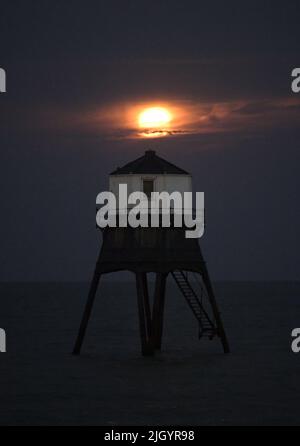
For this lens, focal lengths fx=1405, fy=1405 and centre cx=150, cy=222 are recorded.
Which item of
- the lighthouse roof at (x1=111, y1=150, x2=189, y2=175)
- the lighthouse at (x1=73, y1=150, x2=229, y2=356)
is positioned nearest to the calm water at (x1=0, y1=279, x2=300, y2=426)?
the lighthouse at (x1=73, y1=150, x2=229, y2=356)

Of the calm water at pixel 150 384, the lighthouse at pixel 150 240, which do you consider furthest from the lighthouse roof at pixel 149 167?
the calm water at pixel 150 384

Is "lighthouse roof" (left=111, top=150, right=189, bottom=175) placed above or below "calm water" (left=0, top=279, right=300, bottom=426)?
above

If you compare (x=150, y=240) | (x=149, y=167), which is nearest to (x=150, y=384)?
(x=150, y=240)

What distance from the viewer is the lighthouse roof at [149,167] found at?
60.6 meters

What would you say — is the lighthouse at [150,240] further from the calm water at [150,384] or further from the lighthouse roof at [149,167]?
the calm water at [150,384]

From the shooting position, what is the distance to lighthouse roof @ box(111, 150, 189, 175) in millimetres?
60562

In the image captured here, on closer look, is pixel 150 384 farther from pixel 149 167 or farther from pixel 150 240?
pixel 149 167

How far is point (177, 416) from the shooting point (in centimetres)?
4956

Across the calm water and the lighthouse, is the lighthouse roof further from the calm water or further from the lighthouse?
the calm water

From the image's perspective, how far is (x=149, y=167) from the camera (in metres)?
60.8

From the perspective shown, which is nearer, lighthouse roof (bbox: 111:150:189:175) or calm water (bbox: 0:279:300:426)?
calm water (bbox: 0:279:300:426)

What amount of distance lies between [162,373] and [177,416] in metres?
9.46
